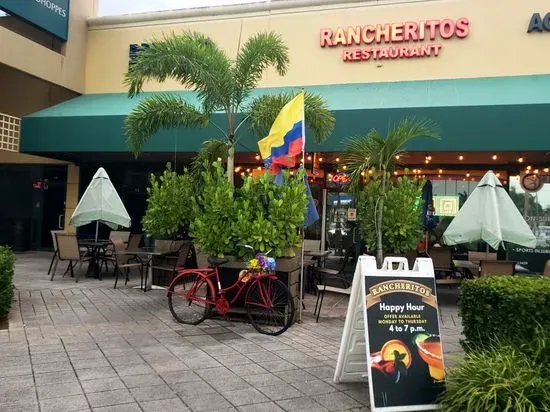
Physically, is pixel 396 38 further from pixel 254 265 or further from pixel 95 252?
pixel 95 252

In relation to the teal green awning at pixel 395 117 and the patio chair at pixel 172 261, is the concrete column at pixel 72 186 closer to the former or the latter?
the teal green awning at pixel 395 117

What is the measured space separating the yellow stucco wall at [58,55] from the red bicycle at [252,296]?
8.84 m

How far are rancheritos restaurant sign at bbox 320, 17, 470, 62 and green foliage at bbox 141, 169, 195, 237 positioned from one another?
5.37 m

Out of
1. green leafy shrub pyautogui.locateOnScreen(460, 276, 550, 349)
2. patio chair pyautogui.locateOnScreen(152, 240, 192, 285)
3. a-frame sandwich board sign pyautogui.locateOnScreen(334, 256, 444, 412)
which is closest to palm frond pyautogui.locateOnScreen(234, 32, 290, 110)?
patio chair pyautogui.locateOnScreen(152, 240, 192, 285)

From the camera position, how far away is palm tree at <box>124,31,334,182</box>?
27.7 feet

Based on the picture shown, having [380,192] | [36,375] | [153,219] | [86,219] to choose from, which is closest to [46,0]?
[86,219]

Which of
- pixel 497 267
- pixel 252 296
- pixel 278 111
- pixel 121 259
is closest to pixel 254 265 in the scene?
pixel 252 296

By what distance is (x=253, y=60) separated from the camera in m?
8.89

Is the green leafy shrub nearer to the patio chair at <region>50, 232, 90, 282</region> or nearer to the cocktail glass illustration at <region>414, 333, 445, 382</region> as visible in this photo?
the cocktail glass illustration at <region>414, 333, 445, 382</region>

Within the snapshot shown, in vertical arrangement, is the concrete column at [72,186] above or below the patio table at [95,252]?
above

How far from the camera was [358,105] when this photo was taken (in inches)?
421

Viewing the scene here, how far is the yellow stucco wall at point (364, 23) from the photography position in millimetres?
11173

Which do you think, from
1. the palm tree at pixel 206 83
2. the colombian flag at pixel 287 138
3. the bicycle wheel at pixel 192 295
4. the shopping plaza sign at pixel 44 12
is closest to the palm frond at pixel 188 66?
the palm tree at pixel 206 83

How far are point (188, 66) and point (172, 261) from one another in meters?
3.54
